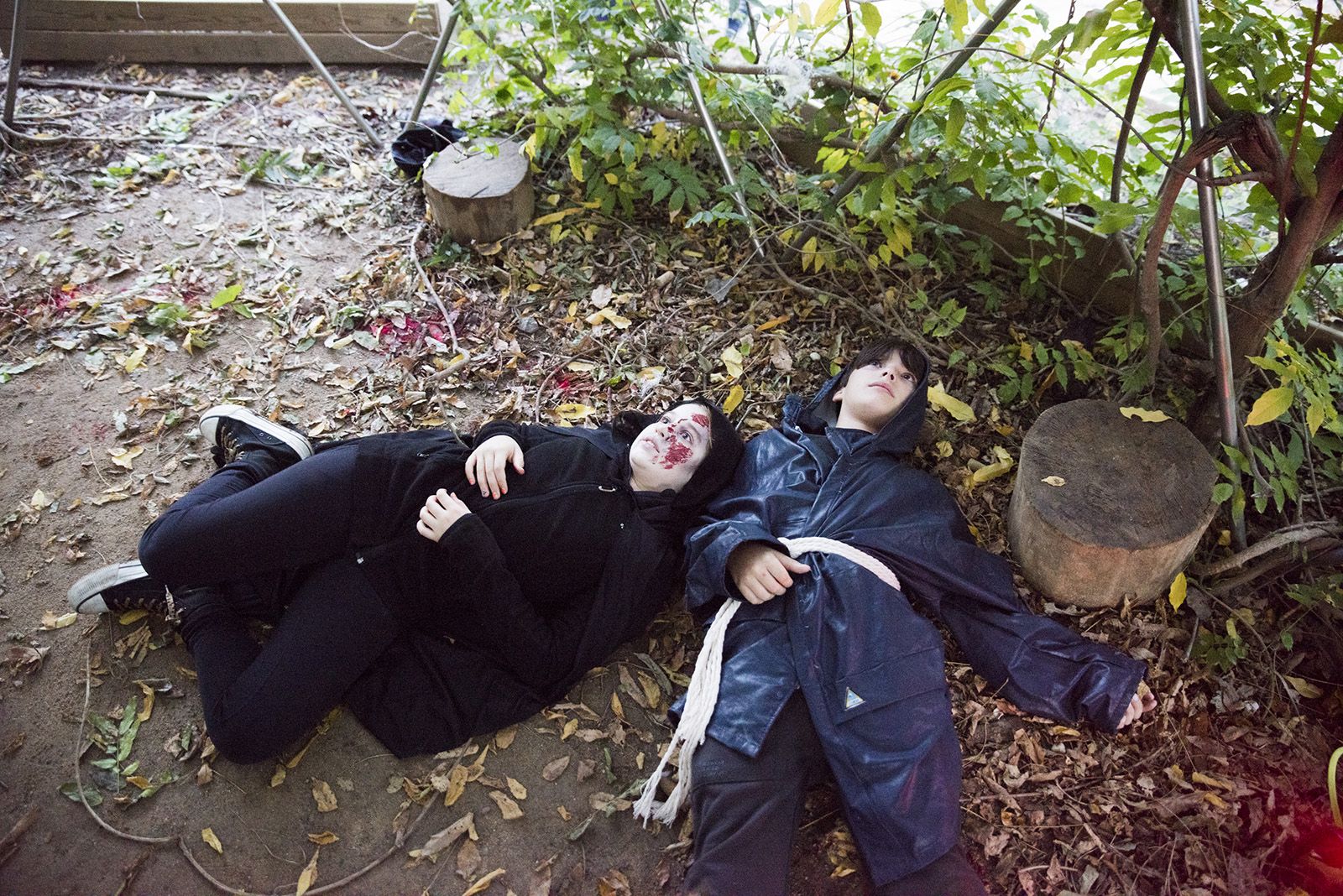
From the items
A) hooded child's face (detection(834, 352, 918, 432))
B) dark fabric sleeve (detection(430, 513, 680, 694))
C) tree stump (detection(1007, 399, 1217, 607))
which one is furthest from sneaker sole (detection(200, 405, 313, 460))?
tree stump (detection(1007, 399, 1217, 607))

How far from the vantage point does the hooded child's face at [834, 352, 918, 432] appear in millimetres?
3027


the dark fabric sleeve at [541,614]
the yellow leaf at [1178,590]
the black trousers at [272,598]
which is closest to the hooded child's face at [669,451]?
the dark fabric sleeve at [541,614]

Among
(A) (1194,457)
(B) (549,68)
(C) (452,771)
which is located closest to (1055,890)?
(A) (1194,457)

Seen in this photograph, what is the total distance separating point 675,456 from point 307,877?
5.68 ft

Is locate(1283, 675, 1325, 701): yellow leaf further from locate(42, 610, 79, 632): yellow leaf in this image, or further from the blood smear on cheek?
locate(42, 610, 79, 632): yellow leaf

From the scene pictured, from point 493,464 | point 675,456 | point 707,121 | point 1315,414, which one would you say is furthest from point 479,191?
point 1315,414

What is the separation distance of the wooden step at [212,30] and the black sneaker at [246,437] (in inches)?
135

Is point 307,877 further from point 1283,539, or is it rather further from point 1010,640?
Answer: point 1283,539

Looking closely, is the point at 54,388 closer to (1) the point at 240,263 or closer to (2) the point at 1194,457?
(1) the point at 240,263

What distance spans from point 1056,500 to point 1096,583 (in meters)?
0.33

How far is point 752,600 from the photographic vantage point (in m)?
2.67

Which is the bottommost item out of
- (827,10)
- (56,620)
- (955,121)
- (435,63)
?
(56,620)

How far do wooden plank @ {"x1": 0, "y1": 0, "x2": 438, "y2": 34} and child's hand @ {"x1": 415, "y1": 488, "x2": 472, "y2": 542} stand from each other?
4.36m

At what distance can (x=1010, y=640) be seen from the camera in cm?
276
